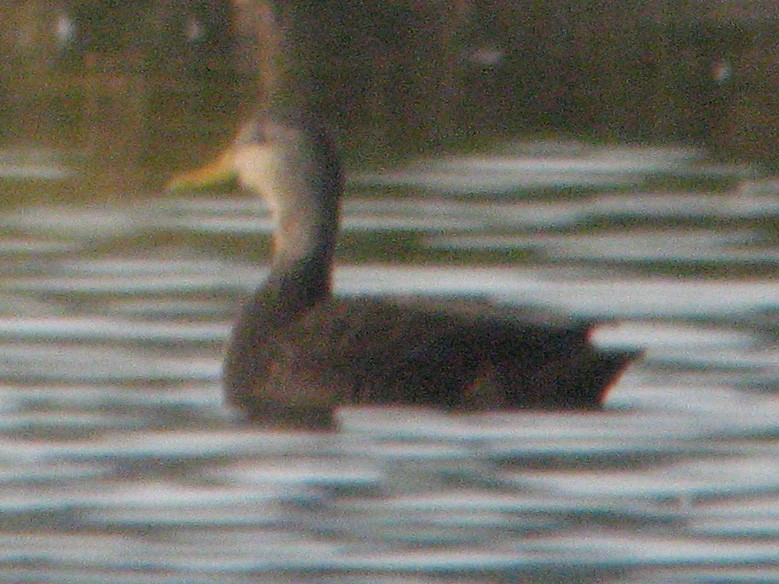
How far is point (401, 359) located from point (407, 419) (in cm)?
26

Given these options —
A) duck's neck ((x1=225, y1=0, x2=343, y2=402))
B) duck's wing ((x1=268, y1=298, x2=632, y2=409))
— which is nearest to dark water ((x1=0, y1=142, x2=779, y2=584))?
duck's wing ((x1=268, y1=298, x2=632, y2=409))

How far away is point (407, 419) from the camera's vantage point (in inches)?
351

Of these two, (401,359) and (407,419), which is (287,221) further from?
(407,419)

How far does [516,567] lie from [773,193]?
684cm

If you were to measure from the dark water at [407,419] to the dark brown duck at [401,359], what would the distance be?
105 millimetres

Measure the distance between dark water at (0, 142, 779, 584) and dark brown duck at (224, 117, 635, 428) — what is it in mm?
105

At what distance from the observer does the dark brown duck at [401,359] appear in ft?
29.3

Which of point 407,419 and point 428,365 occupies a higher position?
point 428,365

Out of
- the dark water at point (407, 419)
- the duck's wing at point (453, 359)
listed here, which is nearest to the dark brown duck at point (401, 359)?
the duck's wing at point (453, 359)

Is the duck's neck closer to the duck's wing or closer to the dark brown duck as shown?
the dark brown duck

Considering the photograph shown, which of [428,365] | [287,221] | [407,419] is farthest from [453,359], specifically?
[287,221]

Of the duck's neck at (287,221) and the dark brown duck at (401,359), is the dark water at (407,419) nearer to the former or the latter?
the dark brown duck at (401,359)

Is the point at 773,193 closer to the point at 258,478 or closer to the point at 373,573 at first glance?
the point at 258,478

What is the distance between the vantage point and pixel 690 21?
20109 millimetres
